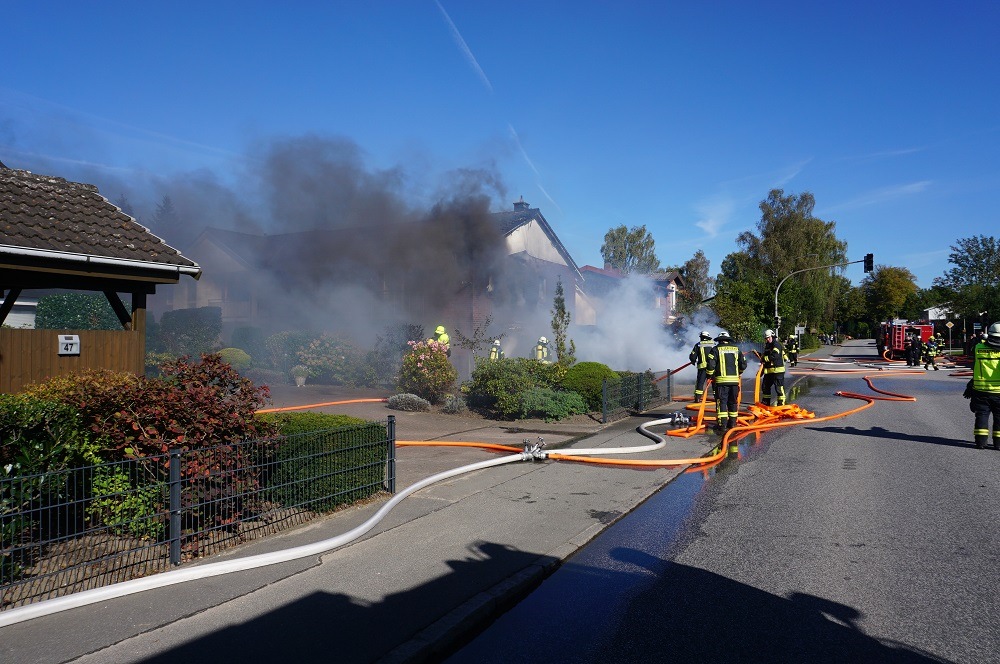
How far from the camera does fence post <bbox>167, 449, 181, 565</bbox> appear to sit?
4680mm

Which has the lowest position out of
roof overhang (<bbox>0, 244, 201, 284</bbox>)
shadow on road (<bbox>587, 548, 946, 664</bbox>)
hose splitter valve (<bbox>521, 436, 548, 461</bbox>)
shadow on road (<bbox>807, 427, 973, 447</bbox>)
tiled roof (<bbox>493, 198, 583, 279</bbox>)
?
shadow on road (<bbox>587, 548, 946, 664</bbox>)

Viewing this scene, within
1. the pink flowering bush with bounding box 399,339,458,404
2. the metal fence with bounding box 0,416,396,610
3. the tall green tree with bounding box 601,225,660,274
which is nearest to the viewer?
the metal fence with bounding box 0,416,396,610

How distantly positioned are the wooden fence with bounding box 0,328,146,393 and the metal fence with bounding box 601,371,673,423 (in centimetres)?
739

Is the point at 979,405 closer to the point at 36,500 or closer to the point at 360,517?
the point at 360,517

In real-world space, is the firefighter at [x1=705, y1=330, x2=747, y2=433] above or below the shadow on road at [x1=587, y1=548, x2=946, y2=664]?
above

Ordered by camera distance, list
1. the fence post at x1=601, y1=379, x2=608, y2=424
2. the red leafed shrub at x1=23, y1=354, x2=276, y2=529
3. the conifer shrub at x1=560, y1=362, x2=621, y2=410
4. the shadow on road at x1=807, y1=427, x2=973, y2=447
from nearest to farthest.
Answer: the red leafed shrub at x1=23, y1=354, x2=276, y2=529 → the shadow on road at x1=807, y1=427, x2=973, y2=447 → the fence post at x1=601, y1=379, x2=608, y2=424 → the conifer shrub at x1=560, y1=362, x2=621, y2=410

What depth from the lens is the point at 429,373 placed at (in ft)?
44.5

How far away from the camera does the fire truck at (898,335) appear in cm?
3509

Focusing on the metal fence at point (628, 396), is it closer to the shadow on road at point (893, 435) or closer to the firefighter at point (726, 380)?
the firefighter at point (726, 380)

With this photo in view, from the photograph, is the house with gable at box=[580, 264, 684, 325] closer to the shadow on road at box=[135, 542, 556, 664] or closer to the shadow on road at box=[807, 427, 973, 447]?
the shadow on road at box=[807, 427, 973, 447]

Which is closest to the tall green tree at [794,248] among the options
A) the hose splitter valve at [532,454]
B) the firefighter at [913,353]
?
the firefighter at [913,353]

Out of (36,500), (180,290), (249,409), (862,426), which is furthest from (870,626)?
(180,290)

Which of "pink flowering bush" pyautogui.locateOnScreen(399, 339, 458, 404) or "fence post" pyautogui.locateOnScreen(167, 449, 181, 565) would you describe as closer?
"fence post" pyautogui.locateOnScreen(167, 449, 181, 565)

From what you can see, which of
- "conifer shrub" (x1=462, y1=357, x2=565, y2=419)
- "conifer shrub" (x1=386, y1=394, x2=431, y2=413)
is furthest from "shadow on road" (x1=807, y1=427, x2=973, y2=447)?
"conifer shrub" (x1=386, y1=394, x2=431, y2=413)
